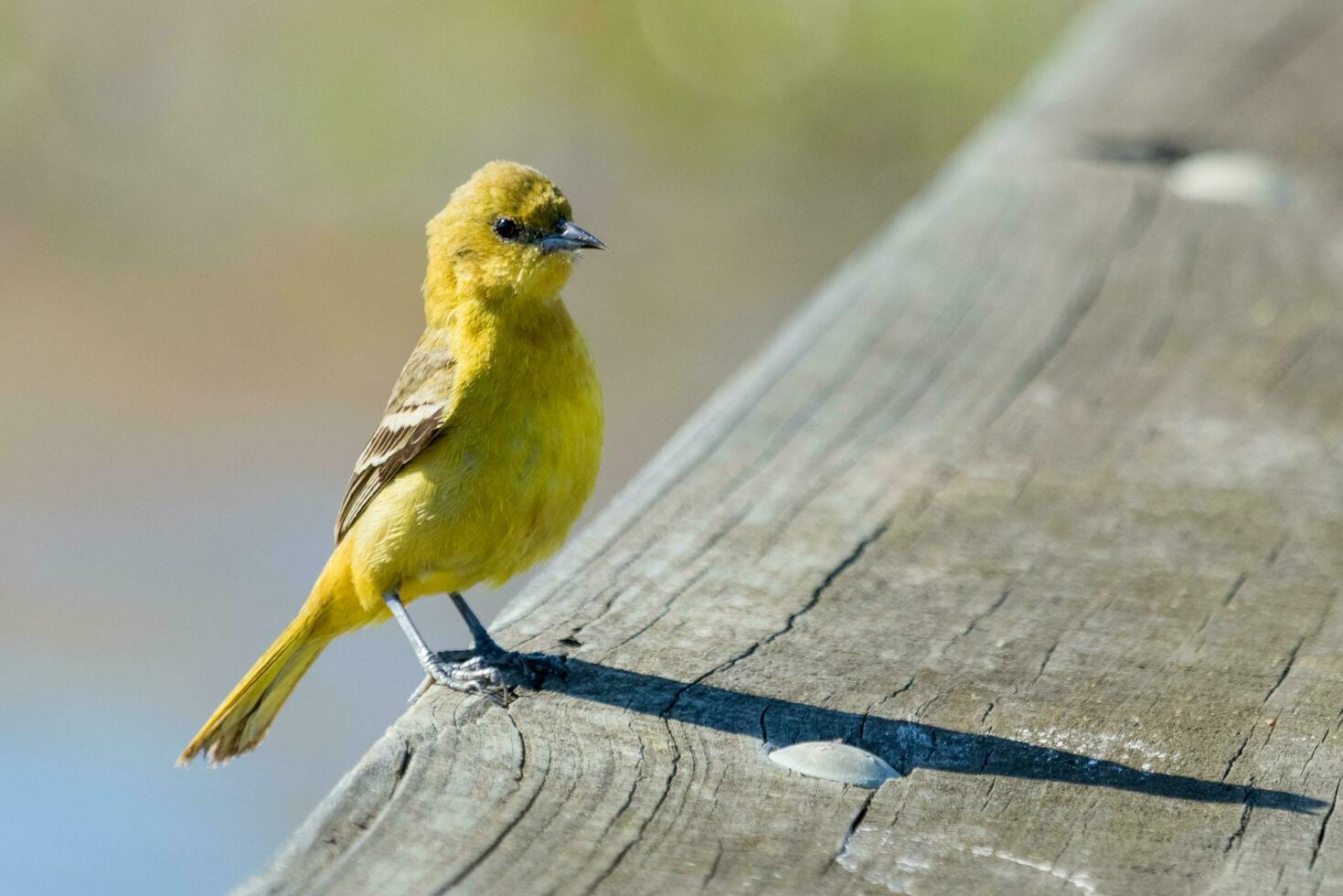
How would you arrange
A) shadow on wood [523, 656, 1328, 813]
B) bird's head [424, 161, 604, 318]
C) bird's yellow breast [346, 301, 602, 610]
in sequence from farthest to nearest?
bird's head [424, 161, 604, 318], bird's yellow breast [346, 301, 602, 610], shadow on wood [523, 656, 1328, 813]

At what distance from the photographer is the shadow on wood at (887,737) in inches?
86.8

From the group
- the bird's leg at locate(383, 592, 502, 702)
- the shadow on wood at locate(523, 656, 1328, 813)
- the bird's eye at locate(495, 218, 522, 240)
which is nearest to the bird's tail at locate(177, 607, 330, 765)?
the bird's leg at locate(383, 592, 502, 702)

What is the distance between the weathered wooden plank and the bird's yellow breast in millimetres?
339

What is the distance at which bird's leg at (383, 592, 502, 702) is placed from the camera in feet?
8.48

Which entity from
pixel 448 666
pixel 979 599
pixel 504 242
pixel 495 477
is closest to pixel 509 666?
pixel 448 666

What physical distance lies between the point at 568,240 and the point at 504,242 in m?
0.16

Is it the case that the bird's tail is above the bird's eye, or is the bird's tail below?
below

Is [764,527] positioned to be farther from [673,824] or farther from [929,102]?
[929,102]

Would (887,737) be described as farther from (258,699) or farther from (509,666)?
(258,699)

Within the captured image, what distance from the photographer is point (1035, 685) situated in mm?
2535

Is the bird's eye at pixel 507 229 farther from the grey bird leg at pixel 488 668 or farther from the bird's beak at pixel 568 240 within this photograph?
the grey bird leg at pixel 488 668

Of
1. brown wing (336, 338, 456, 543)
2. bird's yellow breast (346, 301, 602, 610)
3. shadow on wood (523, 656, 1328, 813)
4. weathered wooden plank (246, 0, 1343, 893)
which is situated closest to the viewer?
weathered wooden plank (246, 0, 1343, 893)

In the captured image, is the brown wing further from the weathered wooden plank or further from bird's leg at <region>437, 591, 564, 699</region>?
bird's leg at <region>437, 591, 564, 699</region>

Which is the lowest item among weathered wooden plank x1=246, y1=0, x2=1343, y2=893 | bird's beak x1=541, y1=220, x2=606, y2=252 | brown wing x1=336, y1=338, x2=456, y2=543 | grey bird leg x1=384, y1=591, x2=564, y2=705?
weathered wooden plank x1=246, y1=0, x2=1343, y2=893
